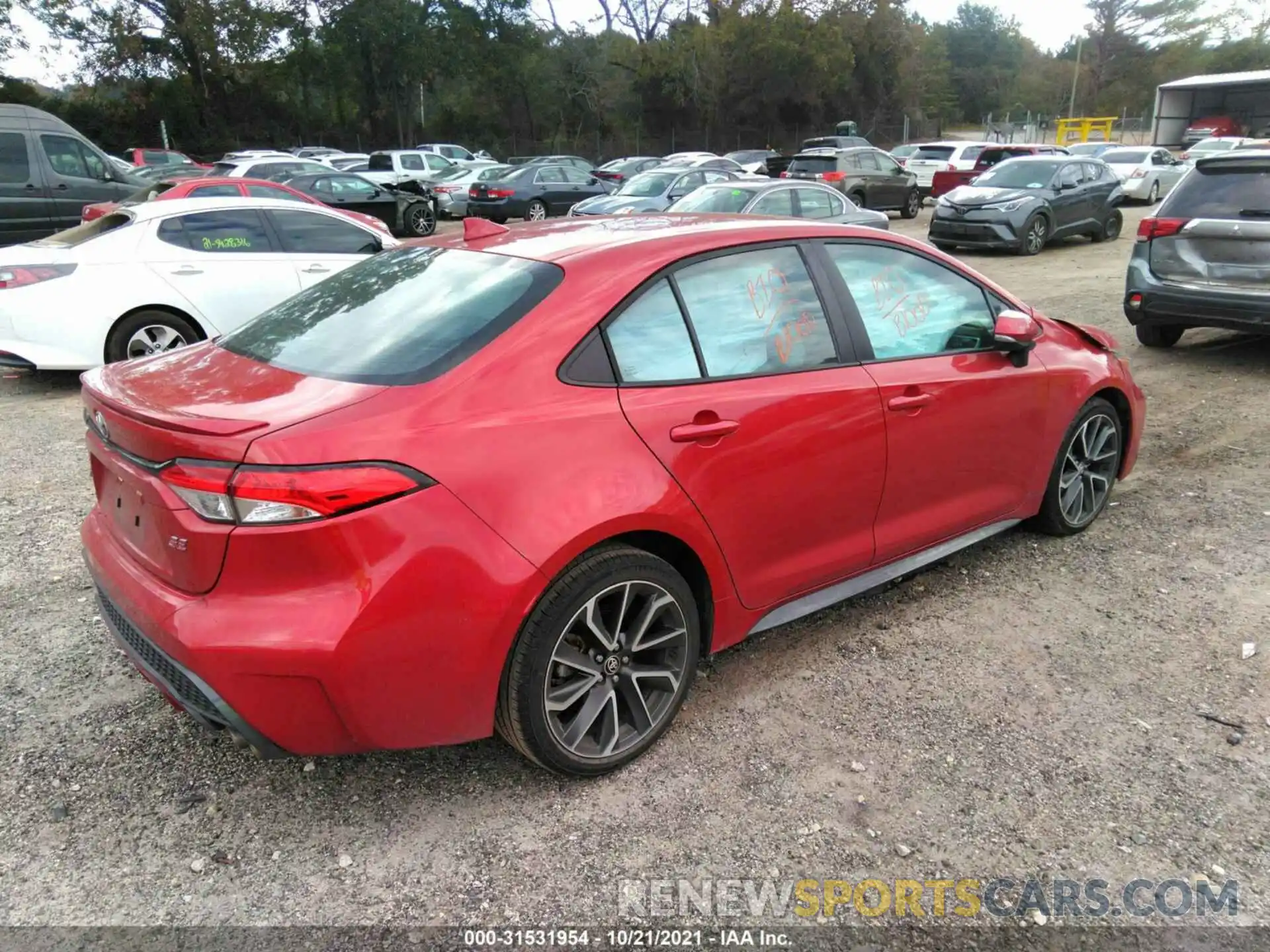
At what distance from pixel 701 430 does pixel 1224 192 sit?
21.4 ft

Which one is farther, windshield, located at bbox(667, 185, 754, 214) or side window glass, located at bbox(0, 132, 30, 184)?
windshield, located at bbox(667, 185, 754, 214)

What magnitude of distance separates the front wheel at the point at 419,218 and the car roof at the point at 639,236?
1598 centimetres

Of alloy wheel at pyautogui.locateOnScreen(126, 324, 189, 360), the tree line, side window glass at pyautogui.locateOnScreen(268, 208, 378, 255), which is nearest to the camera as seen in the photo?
alloy wheel at pyautogui.locateOnScreen(126, 324, 189, 360)

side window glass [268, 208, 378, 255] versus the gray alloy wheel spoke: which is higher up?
side window glass [268, 208, 378, 255]

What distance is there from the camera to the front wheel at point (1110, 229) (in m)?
16.5

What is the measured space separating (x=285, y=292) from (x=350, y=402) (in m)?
5.93

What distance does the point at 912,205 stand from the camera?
21.4 m

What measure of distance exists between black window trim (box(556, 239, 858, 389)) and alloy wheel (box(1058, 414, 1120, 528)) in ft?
5.28

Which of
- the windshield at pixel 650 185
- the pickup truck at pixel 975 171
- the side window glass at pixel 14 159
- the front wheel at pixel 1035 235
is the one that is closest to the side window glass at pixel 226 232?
the side window glass at pixel 14 159

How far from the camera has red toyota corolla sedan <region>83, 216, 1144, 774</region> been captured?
2.30 m

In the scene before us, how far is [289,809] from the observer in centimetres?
275

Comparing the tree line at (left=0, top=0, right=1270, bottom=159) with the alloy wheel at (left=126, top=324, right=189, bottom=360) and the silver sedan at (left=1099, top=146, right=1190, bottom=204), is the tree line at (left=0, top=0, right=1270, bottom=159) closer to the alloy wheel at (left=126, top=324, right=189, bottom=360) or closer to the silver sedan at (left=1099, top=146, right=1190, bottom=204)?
the silver sedan at (left=1099, top=146, right=1190, bottom=204)

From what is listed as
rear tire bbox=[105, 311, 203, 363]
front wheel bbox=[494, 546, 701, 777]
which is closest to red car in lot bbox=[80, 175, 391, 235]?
rear tire bbox=[105, 311, 203, 363]

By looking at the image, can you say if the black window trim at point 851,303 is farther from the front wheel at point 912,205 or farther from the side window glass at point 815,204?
the front wheel at point 912,205
